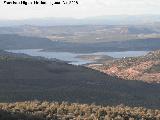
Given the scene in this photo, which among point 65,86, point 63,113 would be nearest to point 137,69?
point 65,86

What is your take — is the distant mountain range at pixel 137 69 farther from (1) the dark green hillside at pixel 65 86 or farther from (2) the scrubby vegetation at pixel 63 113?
A: (2) the scrubby vegetation at pixel 63 113

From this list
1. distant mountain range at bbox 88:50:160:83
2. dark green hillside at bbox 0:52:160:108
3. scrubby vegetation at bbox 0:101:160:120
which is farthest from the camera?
distant mountain range at bbox 88:50:160:83

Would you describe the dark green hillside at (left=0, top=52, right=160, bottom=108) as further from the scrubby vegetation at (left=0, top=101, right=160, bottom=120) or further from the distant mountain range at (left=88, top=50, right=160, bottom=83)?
the scrubby vegetation at (left=0, top=101, right=160, bottom=120)

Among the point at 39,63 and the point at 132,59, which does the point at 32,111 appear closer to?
the point at 39,63

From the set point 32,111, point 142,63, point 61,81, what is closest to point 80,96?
point 61,81

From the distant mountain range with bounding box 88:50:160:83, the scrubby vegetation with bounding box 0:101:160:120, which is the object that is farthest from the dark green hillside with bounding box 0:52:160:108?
the scrubby vegetation with bounding box 0:101:160:120

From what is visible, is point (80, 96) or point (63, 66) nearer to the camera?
point (80, 96)

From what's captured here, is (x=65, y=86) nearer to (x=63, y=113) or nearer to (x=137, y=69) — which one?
(x=63, y=113)

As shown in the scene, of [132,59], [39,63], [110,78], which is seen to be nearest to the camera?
[110,78]

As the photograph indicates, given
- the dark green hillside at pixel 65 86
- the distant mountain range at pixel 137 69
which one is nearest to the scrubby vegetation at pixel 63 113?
the dark green hillside at pixel 65 86
